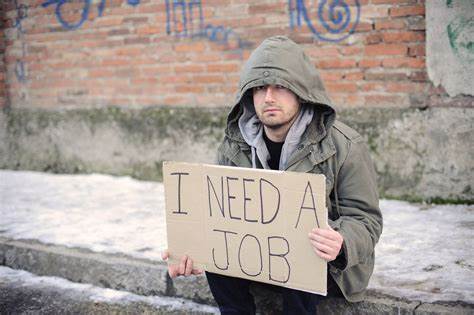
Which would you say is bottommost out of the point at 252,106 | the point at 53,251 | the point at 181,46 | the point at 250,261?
the point at 53,251

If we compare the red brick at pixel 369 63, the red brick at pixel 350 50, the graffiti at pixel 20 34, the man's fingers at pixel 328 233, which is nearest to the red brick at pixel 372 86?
the red brick at pixel 369 63

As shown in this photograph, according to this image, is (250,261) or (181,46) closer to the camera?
(250,261)

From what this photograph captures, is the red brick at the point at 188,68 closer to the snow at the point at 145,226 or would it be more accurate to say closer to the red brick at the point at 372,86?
the snow at the point at 145,226

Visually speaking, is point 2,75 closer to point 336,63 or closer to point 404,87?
point 336,63

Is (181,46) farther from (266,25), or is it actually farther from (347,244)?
(347,244)

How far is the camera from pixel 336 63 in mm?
4602

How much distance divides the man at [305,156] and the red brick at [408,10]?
6.50 ft

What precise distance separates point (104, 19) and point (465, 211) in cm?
365

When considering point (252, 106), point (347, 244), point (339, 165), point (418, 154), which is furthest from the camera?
point (418, 154)

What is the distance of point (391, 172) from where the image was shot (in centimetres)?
451

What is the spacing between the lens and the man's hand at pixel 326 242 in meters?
2.26

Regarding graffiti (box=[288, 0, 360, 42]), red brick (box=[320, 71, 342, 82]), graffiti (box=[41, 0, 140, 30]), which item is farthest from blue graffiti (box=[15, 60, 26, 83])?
red brick (box=[320, 71, 342, 82])

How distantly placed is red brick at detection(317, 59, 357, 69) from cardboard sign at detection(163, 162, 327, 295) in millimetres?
2338

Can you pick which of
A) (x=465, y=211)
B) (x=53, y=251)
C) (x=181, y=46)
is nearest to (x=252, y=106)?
(x=53, y=251)
